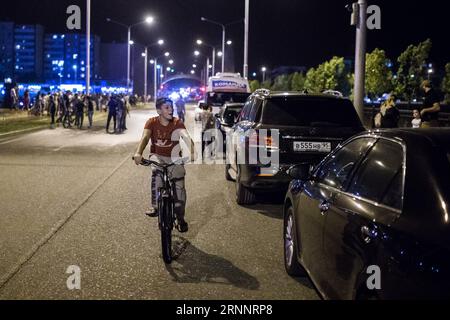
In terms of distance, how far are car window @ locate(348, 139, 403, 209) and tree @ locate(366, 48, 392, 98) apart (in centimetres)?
4068

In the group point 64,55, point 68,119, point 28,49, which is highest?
point 28,49

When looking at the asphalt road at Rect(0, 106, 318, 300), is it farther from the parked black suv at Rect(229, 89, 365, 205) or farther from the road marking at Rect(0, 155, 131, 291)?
the parked black suv at Rect(229, 89, 365, 205)

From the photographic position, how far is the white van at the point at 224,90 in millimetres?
31942

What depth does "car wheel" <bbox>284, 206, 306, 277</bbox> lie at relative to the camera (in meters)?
5.74

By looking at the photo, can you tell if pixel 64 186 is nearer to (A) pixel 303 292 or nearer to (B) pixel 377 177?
(A) pixel 303 292

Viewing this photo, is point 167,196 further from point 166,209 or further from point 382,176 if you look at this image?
point 382,176

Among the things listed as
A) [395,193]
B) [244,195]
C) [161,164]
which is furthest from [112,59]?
[395,193]

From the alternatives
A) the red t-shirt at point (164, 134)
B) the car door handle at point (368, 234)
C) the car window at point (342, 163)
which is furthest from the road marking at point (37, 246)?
the car door handle at point (368, 234)

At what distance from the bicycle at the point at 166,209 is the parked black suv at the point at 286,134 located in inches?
87.5

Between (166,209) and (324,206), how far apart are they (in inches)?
90.5

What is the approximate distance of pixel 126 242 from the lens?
714 centimetres

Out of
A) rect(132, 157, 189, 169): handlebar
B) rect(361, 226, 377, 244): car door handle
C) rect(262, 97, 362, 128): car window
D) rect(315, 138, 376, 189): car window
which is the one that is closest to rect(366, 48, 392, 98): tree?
rect(262, 97, 362, 128): car window

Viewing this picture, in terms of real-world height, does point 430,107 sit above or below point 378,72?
below
